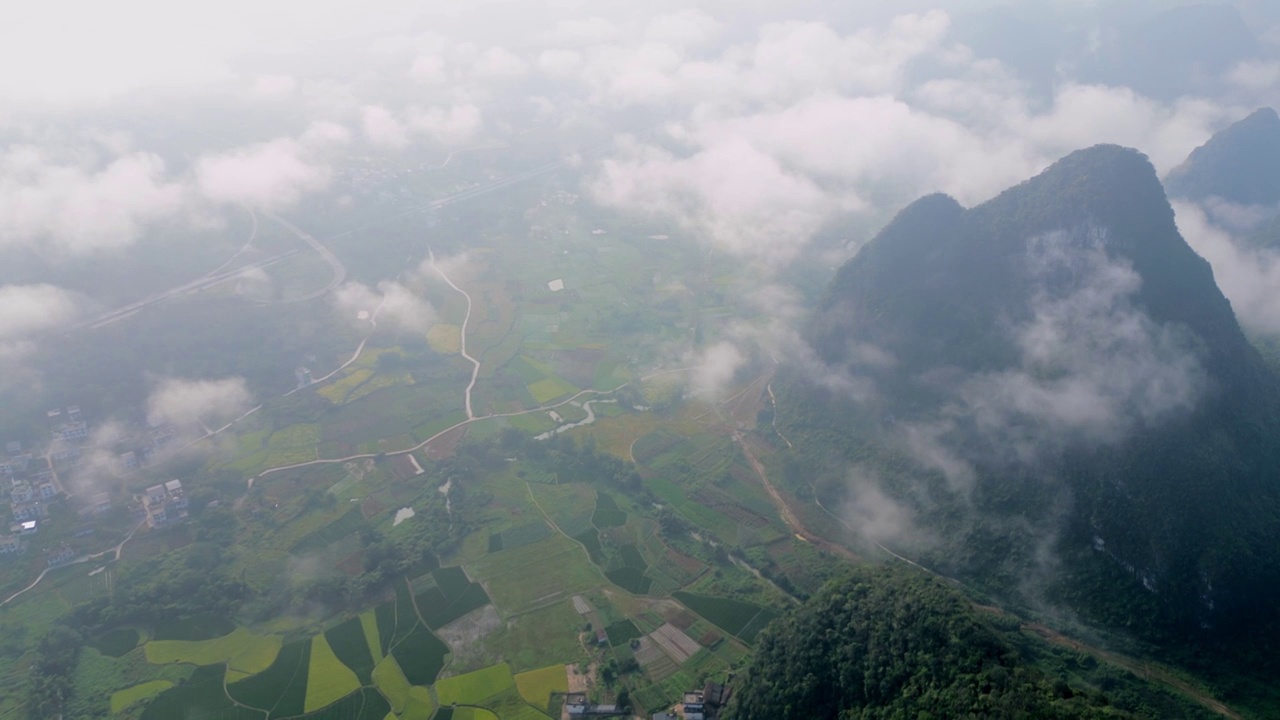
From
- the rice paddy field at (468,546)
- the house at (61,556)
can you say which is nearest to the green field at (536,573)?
the rice paddy field at (468,546)

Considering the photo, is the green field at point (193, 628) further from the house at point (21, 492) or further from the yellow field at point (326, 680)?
the house at point (21, 492)

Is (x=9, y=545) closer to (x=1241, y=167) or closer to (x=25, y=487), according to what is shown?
(x=25, y=487)

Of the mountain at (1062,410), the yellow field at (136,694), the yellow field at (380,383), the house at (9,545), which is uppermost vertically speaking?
the mountain at (1062,410)

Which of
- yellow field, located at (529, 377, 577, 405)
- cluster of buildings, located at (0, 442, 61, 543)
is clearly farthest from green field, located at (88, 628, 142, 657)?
yellow field, located at (529, 377, 577, 405)

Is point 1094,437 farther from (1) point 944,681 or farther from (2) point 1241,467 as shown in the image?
(1) point 944,681

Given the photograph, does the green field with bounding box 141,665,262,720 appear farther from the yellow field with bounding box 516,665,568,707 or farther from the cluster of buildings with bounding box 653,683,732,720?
the cluster of buildings with bounding box 653,683,732,720

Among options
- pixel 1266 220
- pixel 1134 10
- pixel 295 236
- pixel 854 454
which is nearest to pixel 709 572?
pixel 854 454
